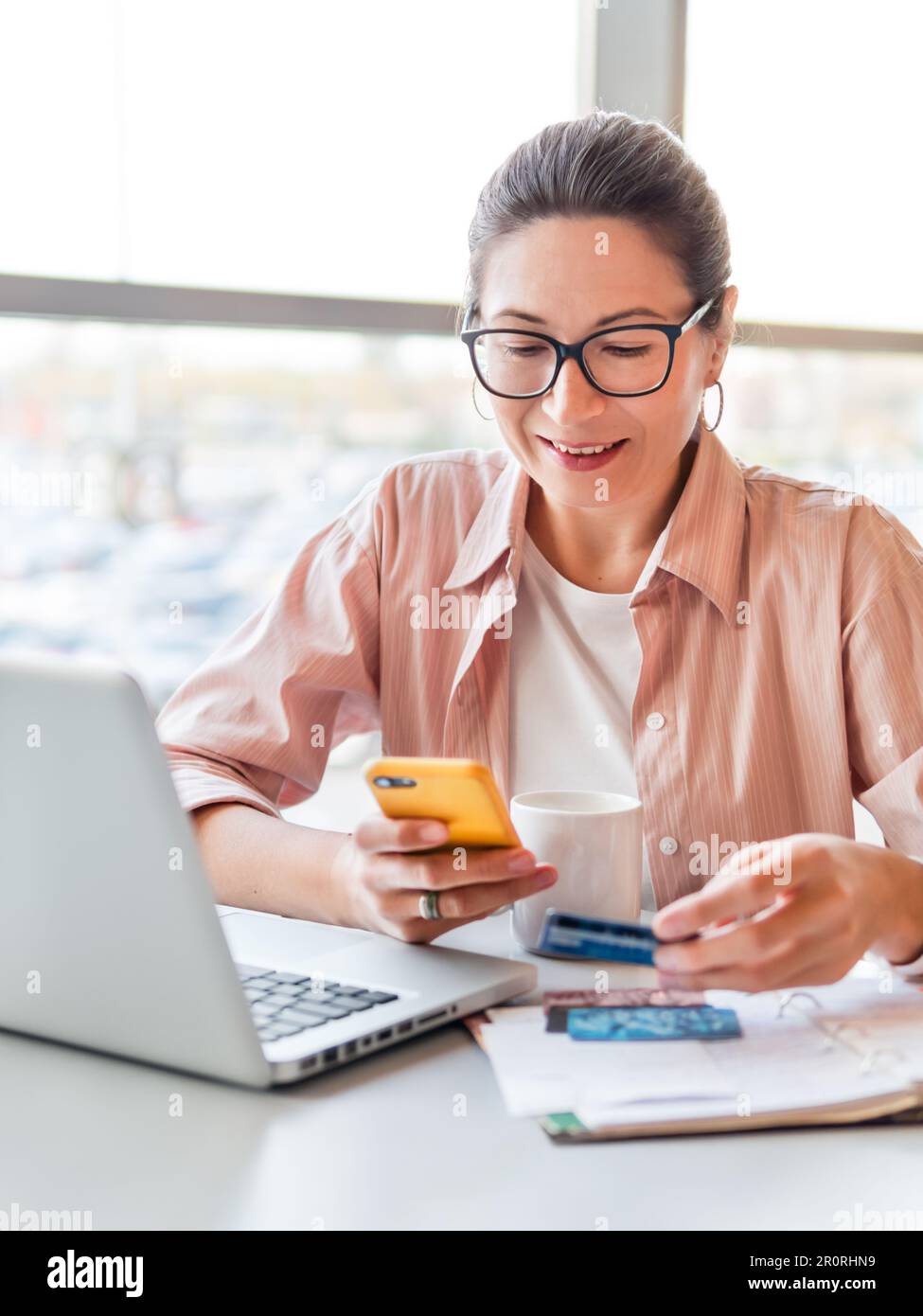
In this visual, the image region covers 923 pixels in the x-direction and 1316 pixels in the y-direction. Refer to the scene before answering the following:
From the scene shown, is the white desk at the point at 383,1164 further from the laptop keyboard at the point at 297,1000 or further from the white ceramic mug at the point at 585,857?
the white ceramic mug at the point at 585,857

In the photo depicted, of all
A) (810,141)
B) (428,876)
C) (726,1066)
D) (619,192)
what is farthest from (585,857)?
(810,141)

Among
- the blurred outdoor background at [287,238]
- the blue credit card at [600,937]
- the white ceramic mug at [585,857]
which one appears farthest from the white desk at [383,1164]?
the blurred outdoor background at [287,238]

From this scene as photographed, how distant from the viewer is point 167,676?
2.36 meters

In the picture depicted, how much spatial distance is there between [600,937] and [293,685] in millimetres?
701

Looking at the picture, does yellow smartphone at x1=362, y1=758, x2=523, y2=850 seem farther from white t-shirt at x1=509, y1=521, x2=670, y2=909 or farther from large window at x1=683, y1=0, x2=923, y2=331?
large window at x1=683, y1=0, x2=923, y2=331

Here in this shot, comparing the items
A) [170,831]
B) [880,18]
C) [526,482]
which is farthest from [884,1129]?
Result: [880,18]

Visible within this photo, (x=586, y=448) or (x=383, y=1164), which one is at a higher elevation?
(x=586, y=448)

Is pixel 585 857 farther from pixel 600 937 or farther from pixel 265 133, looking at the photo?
pixel 265 133

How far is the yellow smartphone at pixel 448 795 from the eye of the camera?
0.90 meters

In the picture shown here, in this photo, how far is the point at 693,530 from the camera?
1.54m

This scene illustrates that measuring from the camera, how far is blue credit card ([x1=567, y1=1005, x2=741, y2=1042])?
0.89 metres

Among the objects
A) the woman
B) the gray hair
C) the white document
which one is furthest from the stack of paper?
the gray hair

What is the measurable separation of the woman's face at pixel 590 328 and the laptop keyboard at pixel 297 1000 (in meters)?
0.71
